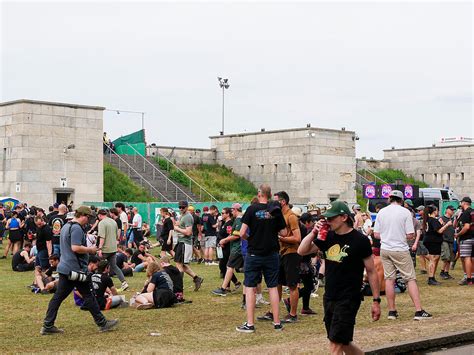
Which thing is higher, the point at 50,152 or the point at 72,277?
the point at 50,152

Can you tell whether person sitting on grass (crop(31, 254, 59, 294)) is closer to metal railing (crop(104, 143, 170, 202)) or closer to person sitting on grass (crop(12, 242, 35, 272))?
person sitting on grass (crop(12, 242, 35, 272))

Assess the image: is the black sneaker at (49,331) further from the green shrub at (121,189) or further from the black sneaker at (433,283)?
the green shrub at (121,189)

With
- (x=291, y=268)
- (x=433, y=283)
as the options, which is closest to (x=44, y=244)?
(x=291, y=268)

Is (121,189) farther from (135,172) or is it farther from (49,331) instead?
(49,331)

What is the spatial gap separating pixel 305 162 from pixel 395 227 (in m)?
31.3

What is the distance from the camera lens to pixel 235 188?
46.2m

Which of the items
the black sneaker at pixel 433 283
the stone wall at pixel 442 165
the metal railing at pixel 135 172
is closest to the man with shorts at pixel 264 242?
the black sneaker at pixel 433 283

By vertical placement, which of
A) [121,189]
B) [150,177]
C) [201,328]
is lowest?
[201,328]

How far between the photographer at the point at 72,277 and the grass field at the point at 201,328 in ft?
0.79

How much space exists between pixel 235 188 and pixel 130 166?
603 cm

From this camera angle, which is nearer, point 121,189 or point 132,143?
point 121,189

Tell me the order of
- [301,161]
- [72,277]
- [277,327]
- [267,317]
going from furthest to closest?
[301,161] < [267,317] < [277,327] < [72,277]

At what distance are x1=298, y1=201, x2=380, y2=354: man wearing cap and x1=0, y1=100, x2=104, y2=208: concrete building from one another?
98.0 ft

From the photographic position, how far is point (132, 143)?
157 feet
